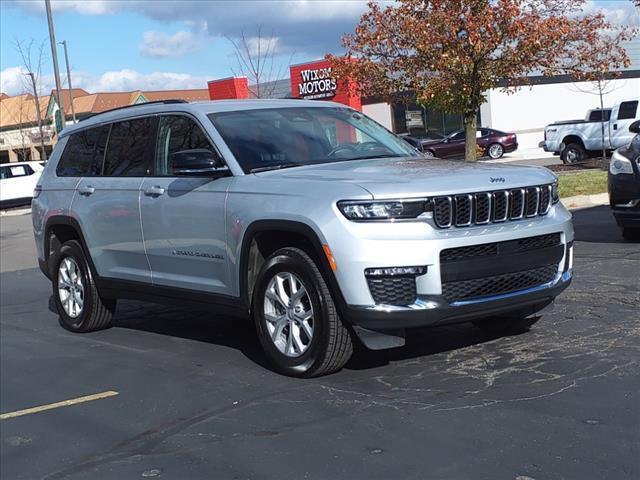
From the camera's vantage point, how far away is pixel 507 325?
6469 mm

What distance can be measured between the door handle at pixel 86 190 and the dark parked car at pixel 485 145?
28810mm

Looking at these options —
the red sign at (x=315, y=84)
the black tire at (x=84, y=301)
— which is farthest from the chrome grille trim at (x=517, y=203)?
the red sign at (x=315, y=84)

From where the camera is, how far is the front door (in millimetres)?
6102

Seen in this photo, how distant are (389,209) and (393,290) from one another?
0.47 m

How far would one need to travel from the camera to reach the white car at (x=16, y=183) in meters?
32.1

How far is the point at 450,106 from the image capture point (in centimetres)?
1894

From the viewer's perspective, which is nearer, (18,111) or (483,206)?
(483,206)

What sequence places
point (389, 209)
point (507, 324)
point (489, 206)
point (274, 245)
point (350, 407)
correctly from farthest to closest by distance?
1. point (507, 324)
2. point (274, 245)
3. point (489, 206)
4. point (389, 209)
5. point (350, 407)

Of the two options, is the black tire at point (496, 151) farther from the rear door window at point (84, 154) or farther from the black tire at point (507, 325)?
the black tire at point (507, 325)

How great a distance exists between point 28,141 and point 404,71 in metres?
44.3

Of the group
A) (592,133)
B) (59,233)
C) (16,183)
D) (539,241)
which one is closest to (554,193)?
(539,241)

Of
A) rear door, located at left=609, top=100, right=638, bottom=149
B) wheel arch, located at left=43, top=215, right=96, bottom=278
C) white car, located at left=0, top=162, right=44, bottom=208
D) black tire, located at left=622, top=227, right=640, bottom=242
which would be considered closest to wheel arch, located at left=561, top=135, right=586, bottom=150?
rear door, located at left=609, top=100, right=638, bottom=149

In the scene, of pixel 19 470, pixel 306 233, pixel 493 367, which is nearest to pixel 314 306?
pixel 306 233

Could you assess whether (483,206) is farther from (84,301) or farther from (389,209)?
(84,301)
